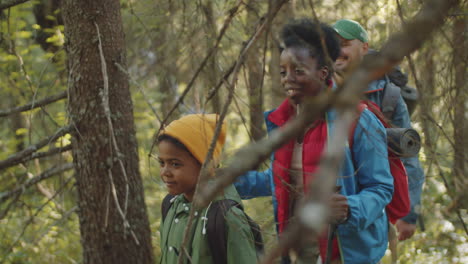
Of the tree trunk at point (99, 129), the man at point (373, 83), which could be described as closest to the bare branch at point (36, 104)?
the tree trunk at point (99, 129)

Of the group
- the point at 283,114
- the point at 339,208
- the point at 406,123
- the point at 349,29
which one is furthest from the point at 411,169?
the point at 339,208

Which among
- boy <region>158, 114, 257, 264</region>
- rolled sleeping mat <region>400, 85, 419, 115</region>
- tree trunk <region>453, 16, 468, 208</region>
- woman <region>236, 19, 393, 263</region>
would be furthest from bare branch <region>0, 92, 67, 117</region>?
tree trunk <region>453, 16, 468, 208</region>

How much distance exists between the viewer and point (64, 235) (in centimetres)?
738

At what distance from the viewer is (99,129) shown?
12.2 feet

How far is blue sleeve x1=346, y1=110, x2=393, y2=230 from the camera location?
2408 millimetres

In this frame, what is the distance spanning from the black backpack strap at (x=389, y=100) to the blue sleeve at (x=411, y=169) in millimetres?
40

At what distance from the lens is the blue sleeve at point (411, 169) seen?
3527mm

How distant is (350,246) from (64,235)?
5963 mm

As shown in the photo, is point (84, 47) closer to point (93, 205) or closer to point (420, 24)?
point (93, 205)

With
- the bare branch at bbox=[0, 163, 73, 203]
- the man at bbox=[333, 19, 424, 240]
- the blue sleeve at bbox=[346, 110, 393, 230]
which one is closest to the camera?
the blue sleeve at bbox=[346, 110, 393, 230]

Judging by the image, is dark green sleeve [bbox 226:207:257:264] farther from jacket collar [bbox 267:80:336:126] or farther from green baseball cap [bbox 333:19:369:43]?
green baseball cap [bbox 333:19:369:43]

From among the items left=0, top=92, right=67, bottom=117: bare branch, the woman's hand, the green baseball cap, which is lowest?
the woman's hand

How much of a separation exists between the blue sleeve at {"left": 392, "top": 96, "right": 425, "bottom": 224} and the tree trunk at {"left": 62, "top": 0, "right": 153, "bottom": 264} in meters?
2.16

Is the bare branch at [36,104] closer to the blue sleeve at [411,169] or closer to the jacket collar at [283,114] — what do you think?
the jacket collar at [283,114]
